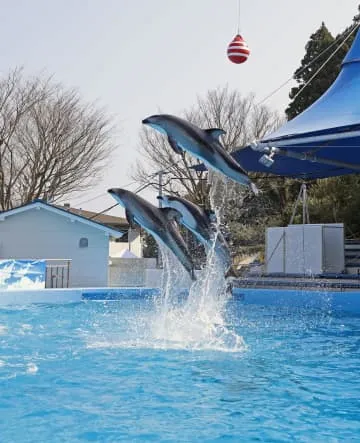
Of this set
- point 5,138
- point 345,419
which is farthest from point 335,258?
point 5,138

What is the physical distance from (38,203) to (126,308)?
6.45m

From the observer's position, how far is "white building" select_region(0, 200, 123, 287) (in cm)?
1597

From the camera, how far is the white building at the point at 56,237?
1597 centimetres

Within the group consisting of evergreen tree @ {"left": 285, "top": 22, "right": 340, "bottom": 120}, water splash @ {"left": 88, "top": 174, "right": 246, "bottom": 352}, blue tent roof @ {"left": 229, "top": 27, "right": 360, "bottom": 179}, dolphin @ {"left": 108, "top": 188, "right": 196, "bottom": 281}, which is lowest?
water splash @ {"left": 88, "top": 174, "right": 246, "bottom": 352}

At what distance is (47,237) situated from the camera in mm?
16297

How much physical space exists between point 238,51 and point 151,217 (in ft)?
15.6

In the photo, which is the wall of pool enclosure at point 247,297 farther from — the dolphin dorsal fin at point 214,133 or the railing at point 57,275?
the dolphin dorsal fin at point 214,133

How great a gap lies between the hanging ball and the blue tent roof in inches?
54.0

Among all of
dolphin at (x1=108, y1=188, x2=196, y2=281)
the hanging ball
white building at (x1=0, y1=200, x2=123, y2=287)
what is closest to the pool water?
dolphin at (x1=108, y1=188, x2=196, y2=281)

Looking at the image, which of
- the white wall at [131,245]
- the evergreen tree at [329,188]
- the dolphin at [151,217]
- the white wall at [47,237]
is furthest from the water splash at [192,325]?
the white wall at [131,245]

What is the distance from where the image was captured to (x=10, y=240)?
642 inches

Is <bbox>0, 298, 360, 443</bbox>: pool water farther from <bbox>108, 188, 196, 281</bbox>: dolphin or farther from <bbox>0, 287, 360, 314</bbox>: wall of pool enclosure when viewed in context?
<bbox>0, 287, 360, 314</bbox>: wall of pool enclosure

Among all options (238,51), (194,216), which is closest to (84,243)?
(238,51)

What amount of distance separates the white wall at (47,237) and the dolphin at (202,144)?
35.4 ft
